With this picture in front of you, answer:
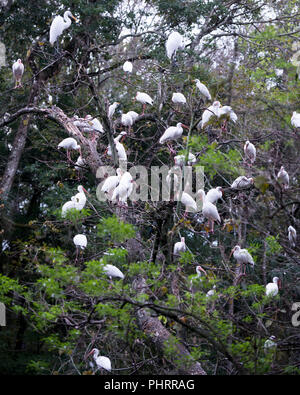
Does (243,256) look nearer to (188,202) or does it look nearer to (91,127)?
(188,202)

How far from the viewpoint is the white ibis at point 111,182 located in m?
3.46

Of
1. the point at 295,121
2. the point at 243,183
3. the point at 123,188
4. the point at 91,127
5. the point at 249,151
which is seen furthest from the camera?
the point at 91,127

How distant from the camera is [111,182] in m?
3.48

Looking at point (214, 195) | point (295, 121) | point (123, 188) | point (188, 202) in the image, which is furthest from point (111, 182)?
point (295, 121)

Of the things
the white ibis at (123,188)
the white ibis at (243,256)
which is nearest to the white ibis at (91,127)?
the white ibis at (123,188)

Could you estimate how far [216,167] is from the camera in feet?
8.84

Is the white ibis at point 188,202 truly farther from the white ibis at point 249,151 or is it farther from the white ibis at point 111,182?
the white ibis at point 249,151

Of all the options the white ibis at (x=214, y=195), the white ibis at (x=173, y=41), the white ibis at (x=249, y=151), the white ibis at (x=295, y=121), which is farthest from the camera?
the white ibis at (x=173, y=41)

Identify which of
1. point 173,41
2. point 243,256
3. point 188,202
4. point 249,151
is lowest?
point 243,256

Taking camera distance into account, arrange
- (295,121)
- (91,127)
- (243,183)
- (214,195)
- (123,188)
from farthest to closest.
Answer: (91,127) < (295,121) < (214,195) < (243,183) < (123,188)

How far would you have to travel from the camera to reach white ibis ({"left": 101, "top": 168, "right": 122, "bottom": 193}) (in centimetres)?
346

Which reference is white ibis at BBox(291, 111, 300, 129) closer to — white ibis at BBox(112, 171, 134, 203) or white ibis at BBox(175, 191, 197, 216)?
white ibis at BBox(175, 191, 197, 216)
